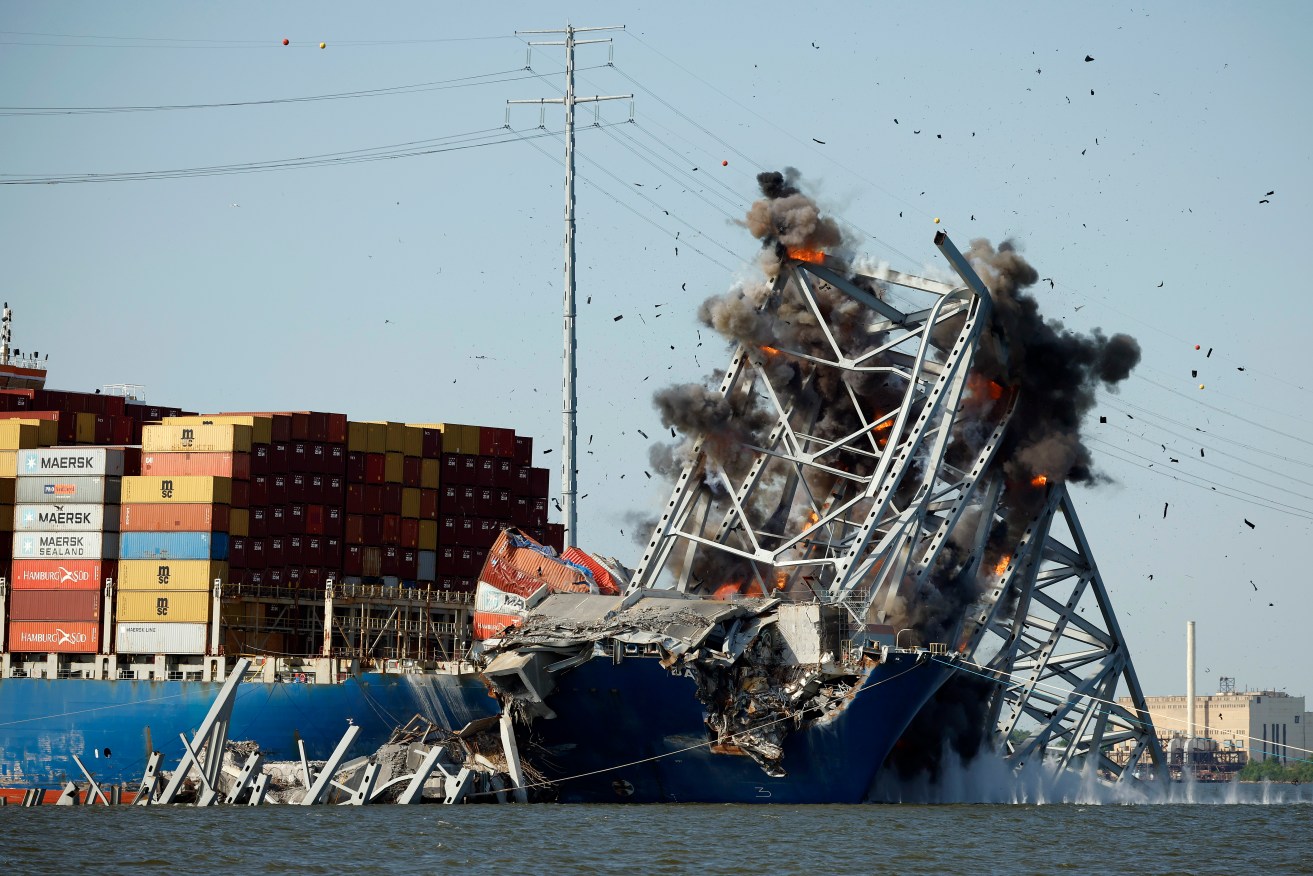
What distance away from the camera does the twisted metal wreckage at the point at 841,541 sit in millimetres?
61625

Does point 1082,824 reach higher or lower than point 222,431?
lower

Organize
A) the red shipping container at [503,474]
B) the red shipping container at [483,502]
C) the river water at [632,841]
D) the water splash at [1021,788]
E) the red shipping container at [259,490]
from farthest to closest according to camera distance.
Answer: the red shipping container at [503,474] → the red shipping container at [483,502] → the red shipping container at [259,490] → the water splash at [1021,788] → the river water at [632,841]

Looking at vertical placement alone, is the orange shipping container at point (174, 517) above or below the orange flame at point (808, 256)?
below

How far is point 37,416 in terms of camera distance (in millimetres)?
82188

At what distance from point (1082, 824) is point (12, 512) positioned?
40456mm

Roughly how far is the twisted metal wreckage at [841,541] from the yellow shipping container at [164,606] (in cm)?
1472

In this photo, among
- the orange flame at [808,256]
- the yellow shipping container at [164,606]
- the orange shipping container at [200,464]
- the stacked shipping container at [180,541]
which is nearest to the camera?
the orange flame at [808,256]

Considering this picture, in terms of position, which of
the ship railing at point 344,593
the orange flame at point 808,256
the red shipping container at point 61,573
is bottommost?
the ship railing at point 344,593

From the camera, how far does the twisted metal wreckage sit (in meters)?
61.6

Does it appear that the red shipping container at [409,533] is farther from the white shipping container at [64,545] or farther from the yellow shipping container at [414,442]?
the white shipping container at [64,545]

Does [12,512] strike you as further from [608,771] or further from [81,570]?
[608,771]

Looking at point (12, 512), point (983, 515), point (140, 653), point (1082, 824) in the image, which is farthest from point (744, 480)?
point (12, 512)

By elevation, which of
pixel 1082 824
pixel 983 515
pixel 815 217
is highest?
pixel 815 217

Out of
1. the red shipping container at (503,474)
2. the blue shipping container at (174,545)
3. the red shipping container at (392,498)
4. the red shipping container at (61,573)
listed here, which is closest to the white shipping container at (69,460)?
the blue shipping container at (174,545)
